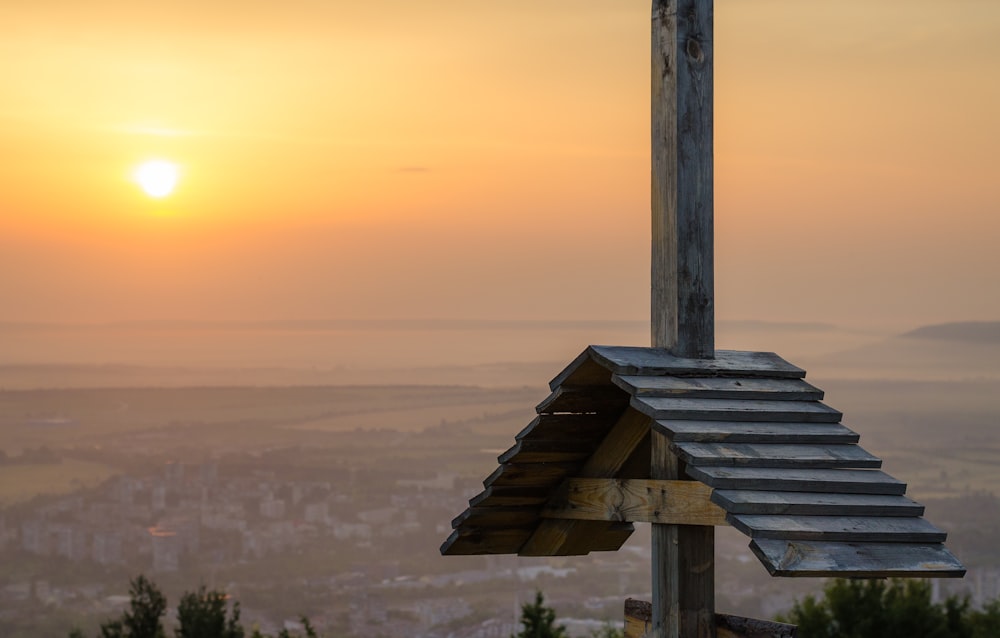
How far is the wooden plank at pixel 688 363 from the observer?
243 inches

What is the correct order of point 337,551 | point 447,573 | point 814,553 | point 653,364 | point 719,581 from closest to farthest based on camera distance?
point 814,553 < point 653,364 < point 719,581 < point 447,573 < point 337,551

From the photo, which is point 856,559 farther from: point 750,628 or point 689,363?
point 689,363

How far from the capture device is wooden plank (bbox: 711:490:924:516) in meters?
5.39

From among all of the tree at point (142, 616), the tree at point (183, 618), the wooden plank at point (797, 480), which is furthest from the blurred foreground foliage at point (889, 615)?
the wooden plank at point (797, 480)

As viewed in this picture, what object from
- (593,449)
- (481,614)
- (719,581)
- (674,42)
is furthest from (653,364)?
(481,614)

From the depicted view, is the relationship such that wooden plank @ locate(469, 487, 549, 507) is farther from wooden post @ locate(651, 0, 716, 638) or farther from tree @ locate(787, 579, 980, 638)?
tree @ locate(787, 579, 980, 638)

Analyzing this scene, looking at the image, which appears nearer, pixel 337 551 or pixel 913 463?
pixel 913 463

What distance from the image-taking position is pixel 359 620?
44156 millimetres

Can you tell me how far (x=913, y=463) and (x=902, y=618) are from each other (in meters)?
22.0

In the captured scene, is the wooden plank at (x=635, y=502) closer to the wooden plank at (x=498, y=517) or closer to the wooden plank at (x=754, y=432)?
the wooden plank at (x=498, y=517)

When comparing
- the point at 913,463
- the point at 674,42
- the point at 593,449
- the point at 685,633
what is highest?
the point at 913,463

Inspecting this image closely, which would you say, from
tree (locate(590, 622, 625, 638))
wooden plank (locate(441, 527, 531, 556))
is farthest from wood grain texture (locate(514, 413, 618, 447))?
tree (locate(590, 622, 625, 638))

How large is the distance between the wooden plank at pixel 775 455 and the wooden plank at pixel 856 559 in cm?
50

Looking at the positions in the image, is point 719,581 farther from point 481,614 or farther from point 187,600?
point 187,600
